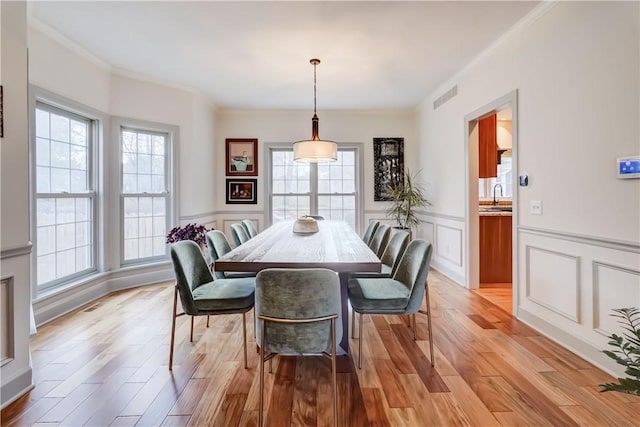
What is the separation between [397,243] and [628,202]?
5.20ft

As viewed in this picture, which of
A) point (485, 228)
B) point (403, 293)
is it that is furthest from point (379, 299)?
point (485, 228)

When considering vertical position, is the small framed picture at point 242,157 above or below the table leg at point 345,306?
above

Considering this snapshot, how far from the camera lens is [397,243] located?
9.71ft

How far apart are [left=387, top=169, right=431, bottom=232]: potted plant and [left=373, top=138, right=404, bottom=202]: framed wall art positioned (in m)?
0.11

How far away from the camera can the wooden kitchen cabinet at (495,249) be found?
164 inches

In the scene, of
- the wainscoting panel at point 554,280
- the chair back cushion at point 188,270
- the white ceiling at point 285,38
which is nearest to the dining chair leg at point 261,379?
the chair back cushion at point 188,270

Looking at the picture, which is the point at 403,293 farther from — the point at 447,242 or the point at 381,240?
the point at 447,242

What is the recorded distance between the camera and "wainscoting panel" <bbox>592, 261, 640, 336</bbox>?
199 cm

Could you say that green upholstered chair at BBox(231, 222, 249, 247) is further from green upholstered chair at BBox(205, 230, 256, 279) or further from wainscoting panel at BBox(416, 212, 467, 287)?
wainscoting panel at BBox(416, 212, 467, 287)

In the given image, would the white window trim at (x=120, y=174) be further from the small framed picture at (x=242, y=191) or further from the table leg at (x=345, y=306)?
the table leg at (x=345, y=306)

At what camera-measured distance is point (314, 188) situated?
5.98 meters

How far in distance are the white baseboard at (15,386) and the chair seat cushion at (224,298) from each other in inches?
41.0

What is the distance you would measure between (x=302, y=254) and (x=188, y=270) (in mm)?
817

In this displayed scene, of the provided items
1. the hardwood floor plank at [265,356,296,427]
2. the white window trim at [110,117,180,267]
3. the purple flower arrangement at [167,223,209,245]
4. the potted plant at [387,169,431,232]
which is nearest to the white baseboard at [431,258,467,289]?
the potted plant at [387,169,431,232]
